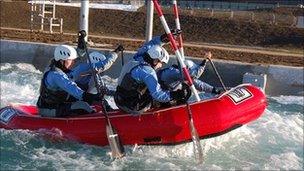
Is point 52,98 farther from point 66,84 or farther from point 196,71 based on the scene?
point 196,71

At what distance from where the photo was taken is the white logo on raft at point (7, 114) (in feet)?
31.9

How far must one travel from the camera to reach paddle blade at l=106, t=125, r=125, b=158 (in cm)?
866

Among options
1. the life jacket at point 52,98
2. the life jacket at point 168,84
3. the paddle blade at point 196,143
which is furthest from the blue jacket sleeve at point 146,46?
the paddle blade at point 196,143

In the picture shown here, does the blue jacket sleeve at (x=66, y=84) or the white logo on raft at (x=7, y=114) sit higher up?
the blue jacket sleeve at (x=66, y=84)

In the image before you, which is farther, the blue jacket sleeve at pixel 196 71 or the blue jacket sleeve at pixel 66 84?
the blue jacket sleeve at pixel 196 71

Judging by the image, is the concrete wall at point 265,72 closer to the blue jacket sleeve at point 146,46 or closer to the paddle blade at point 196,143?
the blue jacket sleeve at point 146,46

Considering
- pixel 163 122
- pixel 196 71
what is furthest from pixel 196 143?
Result: pixel 196 71

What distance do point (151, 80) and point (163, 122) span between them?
682 mm

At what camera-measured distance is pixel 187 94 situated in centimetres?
888

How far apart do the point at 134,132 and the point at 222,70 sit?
303 inches

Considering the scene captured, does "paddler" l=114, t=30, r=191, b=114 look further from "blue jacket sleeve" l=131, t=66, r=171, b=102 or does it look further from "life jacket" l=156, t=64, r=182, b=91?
"life jacket" l=156, t=64, r=182, b=91

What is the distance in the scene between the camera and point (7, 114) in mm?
9836

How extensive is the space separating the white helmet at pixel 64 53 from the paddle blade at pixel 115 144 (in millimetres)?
1167

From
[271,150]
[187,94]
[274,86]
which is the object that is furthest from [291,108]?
[187,94]
